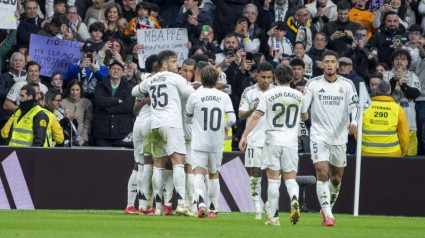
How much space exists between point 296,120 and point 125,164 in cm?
736

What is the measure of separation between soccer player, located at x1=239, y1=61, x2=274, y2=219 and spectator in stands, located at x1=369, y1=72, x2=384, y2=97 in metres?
5.21

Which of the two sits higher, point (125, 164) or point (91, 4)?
point (91, 4)

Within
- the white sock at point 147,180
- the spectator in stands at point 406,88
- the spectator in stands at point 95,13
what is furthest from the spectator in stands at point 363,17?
the white sock at point 147,180

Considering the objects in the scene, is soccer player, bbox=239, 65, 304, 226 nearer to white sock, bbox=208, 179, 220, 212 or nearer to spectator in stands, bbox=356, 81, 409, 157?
white sock, bbox=208, 179, 220, 212

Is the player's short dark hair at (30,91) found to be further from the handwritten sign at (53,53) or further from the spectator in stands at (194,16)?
the spectator in stands at (194,16)

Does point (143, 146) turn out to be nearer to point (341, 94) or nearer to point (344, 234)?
point (341, 94)

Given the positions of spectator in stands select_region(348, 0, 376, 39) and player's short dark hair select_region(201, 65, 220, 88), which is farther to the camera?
spectator in stands select_region(348, 0, 376, 39)

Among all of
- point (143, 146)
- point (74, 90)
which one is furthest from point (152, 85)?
point (74, 90)

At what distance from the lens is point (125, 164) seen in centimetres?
2372

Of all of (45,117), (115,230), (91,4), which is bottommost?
(115,230)

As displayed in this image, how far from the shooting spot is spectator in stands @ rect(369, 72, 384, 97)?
25.3 m

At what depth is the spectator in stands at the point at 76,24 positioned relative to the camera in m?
26.8

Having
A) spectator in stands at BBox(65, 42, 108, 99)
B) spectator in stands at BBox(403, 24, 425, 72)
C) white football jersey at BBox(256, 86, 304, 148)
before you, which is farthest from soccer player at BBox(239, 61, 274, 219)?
spectator in stands at BBox(403, 24, 425, 72)

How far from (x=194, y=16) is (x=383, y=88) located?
5.61 meters
